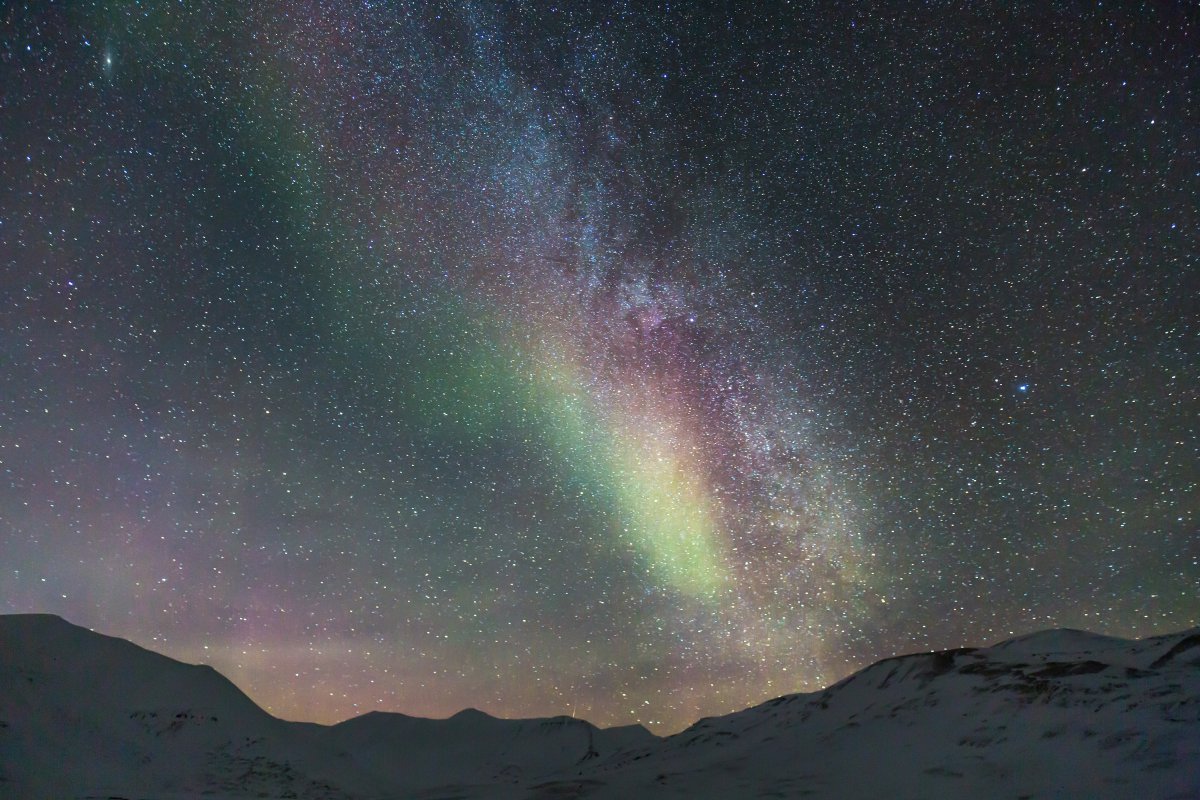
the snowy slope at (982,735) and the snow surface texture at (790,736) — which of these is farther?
the snow surface texture at (790,736)

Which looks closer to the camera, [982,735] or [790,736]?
[982,735]

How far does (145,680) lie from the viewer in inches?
5861

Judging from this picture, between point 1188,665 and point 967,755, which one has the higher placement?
point 1188,665

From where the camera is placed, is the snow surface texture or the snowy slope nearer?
the snowy slope

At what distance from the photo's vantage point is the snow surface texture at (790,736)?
4228 cm

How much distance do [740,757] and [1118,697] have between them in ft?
120

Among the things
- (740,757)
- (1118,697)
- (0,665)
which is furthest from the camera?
(0,665)

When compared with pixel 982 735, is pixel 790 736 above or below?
above

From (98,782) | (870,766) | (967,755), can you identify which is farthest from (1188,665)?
(98,782)

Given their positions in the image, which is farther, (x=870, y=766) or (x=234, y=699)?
(x=234, y=699)

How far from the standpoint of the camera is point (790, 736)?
251 ft

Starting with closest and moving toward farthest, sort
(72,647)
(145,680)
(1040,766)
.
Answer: (1040,766), (72,647), (145,680)

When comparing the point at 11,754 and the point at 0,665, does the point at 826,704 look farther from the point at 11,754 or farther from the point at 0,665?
the point at 0,665

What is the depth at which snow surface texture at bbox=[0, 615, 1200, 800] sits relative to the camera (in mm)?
42281
